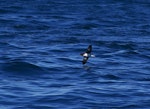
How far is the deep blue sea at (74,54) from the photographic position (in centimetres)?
2781

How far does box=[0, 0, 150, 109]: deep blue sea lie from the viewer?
91.2 feet

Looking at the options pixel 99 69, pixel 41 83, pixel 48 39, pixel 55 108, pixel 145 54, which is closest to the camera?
pixel 55 108

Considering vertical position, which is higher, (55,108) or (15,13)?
(15,13)

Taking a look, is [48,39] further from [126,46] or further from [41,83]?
[41,83]

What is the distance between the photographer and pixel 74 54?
3784cm

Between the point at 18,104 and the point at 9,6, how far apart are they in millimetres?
Result: 28250

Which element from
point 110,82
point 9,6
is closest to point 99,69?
point 110,82

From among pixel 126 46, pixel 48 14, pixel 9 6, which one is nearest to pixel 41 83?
pixel 126 46

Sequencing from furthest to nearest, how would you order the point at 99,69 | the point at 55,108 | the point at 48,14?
the point at 48,14
the point at 99,69
the point at 55,108

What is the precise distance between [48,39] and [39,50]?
305 centimetres

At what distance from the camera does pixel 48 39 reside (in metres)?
41.2

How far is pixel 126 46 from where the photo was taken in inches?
1564

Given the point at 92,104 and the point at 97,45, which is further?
the point at 97,45

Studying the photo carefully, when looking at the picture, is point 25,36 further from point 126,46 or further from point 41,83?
point 41,83
